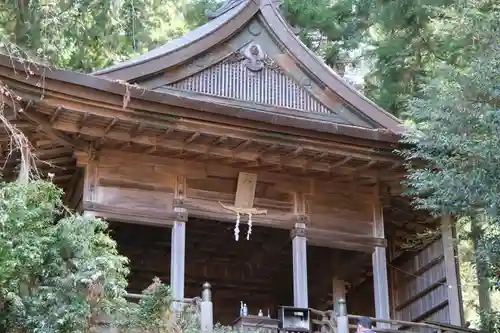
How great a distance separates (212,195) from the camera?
1148cm

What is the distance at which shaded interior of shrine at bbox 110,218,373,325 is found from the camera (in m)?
13.8

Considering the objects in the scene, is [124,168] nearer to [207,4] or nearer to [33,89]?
[33,89]

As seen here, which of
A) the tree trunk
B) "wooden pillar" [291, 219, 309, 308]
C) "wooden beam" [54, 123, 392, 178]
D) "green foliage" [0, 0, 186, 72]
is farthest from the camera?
"green foliage" [0, 0, 186, 72]

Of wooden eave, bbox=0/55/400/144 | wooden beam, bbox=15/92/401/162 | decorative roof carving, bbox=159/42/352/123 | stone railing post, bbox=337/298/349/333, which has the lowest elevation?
stone railing post, bbox=337/298/349/333

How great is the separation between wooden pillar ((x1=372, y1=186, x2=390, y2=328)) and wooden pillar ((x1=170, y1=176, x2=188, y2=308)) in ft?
10.2

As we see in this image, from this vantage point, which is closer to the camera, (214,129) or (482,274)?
(482,274)

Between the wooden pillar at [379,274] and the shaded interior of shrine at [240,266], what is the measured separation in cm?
122

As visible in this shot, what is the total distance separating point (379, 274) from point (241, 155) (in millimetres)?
2854

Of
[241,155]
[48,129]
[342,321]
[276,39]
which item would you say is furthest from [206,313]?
[276,39]

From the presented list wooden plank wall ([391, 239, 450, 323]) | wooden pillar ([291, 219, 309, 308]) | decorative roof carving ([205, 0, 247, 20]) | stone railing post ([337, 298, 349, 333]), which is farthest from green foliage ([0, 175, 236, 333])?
decorative roof carving ([205, 0, 247, 20])

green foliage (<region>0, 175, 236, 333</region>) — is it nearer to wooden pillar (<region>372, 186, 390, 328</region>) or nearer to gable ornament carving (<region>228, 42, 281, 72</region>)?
wooden pillar (<region>372, 186, 390, 328</region>)

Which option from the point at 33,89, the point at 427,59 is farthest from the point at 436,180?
the point at 427,59

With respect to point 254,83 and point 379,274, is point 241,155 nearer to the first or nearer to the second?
point 254,83

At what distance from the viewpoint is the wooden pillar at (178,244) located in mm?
10522
